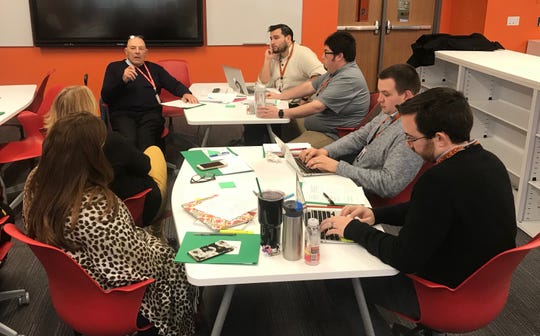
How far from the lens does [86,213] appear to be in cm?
181

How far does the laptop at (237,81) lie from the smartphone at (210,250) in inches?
106

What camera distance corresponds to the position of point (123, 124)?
437cm

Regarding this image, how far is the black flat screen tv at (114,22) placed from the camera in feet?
19.8

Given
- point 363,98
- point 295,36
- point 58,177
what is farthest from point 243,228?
point 295,36

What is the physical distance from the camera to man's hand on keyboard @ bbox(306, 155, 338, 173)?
8.58 feet

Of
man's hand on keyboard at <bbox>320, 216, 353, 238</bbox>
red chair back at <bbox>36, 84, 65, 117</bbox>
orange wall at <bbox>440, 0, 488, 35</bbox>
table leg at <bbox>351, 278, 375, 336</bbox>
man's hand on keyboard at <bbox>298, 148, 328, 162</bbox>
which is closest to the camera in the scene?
man's hand on keyboard at <bbox>320, 216, 353, 238</bbox>

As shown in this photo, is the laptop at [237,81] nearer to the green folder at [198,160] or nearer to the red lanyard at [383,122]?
the green folder at [198,160]

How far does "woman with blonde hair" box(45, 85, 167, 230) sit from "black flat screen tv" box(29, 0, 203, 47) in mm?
3513

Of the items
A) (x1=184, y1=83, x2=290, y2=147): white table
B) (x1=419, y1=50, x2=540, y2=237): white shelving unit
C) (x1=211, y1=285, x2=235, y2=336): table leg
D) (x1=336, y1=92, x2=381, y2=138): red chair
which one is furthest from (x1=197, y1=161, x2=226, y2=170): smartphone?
(x1=419, y1=50, x2=540, y2=237): white shelving unit

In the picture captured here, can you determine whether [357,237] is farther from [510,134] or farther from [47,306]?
[510,134]

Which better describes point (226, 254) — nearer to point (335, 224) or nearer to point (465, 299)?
point (335, 224)

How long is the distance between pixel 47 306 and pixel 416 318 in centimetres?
192

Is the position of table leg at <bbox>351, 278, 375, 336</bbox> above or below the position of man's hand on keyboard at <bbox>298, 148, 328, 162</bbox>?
below

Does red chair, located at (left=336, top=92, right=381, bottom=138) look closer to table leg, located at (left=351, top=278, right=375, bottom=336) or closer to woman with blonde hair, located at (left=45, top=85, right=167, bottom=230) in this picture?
woman with blonde hair, located at (left=45, top=85, right=167, bottom=230)
